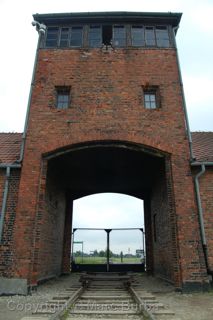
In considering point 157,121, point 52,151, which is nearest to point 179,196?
point 157,121

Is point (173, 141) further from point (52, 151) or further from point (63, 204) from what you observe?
point (63, 204)

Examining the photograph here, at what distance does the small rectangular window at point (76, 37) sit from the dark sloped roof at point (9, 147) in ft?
16.2

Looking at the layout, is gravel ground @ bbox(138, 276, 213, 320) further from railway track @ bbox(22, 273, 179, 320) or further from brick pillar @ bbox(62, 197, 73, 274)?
brick pillar @ bbox(62, 197, 73, 274)

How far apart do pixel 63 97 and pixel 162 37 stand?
17.4ft

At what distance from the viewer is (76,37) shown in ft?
41.2

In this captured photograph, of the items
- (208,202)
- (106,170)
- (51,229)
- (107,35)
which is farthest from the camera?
(106,170)

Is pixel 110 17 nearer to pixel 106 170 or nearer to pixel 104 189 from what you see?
pixel 106 170

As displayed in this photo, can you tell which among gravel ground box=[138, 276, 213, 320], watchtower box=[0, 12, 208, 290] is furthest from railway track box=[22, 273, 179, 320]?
watchtower box=[0, 12, 208, 290]

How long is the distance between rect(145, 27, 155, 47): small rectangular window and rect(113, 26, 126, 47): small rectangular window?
1.01 m

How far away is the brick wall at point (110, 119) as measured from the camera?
8961mm

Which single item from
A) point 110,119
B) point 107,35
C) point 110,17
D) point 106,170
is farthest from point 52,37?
point 106,170

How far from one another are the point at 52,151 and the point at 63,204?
576 cm

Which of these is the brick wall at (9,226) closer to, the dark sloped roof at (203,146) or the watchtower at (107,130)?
the watchtower at (107,130)

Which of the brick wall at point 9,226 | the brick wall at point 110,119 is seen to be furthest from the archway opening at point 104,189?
the brick wall at point 9,226
